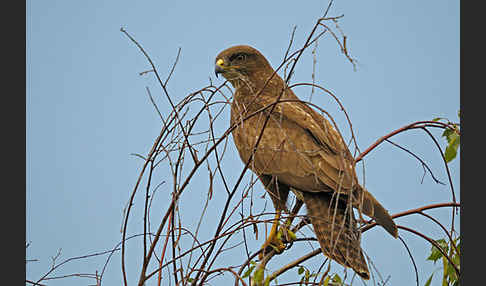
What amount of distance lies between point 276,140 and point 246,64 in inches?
32.2

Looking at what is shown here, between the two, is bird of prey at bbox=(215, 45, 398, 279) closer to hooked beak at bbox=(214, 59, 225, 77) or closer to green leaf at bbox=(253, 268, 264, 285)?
hooked beak at bbox=(214, 59, 225, 77)

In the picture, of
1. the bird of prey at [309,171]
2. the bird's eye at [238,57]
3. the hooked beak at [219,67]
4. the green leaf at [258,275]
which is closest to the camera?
the green leaf at [258,275]

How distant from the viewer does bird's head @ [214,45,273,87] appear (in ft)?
9.91

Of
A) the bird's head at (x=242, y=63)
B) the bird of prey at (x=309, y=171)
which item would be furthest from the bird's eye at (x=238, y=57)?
the bird of prey at (x=309, y=171)

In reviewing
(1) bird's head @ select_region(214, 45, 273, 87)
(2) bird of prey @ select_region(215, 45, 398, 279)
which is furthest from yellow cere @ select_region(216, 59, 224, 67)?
(2) bird of prey @ select_region(215, 45, 398, 279)

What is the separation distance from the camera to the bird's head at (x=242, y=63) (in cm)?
302

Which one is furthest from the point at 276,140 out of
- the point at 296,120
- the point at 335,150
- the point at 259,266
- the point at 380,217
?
the point at 259,266

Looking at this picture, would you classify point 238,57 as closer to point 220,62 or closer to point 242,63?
point 242,63

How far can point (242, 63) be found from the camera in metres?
3.08

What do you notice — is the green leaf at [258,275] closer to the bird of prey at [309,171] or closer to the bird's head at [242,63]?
the bird of prey at [309,171]

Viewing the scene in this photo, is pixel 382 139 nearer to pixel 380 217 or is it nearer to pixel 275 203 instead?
pixel 380 217

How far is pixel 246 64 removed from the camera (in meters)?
3.09

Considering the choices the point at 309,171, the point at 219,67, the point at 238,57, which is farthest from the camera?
the point at 238,57

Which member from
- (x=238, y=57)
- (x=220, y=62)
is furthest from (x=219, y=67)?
(x=238, y=57)
